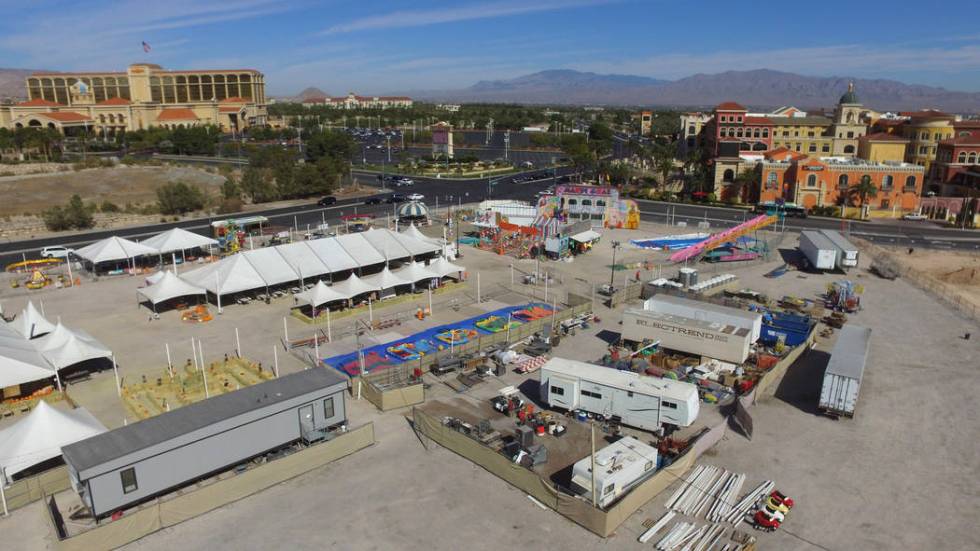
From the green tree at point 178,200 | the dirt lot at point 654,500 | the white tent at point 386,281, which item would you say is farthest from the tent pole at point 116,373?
the green tree at point 178,200

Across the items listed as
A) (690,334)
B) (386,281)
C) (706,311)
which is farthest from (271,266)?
(706,311)

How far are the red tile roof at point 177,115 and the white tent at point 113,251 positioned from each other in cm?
12421

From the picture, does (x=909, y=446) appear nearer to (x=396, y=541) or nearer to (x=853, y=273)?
(x=396, y=541)

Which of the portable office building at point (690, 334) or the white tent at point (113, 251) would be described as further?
the white tent at point (113, 251)

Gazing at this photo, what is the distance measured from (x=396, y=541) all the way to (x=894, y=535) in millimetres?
15179

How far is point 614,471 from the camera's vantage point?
20344 mm

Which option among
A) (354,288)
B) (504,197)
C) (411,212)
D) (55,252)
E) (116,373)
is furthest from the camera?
(504,197)

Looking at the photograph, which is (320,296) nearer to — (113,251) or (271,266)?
(271,266)

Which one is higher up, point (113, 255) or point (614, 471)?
point (113, 255)

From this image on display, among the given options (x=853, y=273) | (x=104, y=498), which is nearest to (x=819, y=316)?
(x=853, y=273)

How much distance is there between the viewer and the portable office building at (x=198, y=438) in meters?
19.0

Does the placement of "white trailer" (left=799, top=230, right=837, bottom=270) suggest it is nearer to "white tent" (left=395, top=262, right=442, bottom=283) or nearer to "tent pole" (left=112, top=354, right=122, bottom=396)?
"white tent" (left=395, top=262, right=442, bottom=283)

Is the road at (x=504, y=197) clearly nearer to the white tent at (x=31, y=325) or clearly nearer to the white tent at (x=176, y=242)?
the white tent at (x=176, y=242)

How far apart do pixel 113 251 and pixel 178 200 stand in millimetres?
→ 26209
